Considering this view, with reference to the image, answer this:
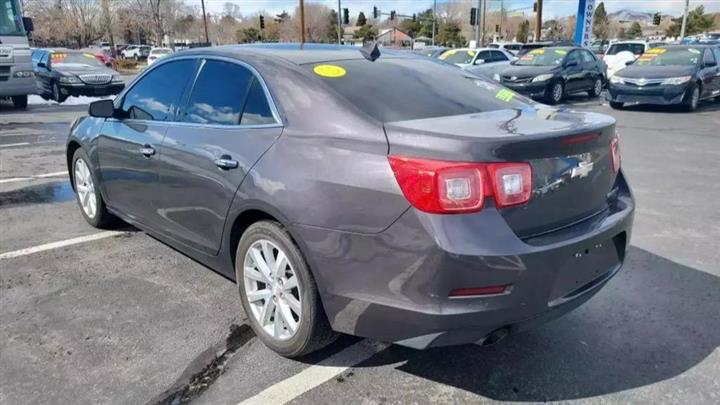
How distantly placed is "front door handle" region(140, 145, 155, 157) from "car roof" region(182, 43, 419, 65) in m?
0.71

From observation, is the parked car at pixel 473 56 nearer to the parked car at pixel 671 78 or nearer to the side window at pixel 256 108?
the parked car at pixel 671 78

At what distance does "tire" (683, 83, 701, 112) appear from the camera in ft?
45.3

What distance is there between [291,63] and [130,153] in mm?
1704

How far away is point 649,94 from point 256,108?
13.5 metres

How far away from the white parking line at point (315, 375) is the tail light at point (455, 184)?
111 centimetres

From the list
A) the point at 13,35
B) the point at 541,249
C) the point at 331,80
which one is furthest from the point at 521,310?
the point at 13,35

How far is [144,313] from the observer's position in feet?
11.5

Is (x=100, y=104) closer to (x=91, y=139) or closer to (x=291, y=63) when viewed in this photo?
(x=91, y=139)

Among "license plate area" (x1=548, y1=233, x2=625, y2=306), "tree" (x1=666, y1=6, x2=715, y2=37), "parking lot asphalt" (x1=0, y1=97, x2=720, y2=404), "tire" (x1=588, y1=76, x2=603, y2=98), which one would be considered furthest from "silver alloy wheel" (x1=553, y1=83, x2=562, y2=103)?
"tree" (x1=666, y1=6, x2=715, y2=37)

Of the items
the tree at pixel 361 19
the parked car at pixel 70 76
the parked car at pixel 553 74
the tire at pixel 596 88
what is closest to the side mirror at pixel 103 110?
the parked car at pixel 553 74

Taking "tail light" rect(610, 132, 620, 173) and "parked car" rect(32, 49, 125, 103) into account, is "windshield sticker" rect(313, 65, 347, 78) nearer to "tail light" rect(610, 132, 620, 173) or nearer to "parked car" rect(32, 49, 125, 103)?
"tail light" rect(610, 132, 620, 173)

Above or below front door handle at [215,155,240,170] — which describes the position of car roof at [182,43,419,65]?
above

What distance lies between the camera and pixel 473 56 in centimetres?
1848

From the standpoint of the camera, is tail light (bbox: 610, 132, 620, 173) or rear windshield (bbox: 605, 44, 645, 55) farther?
rear windshield (bbox: 605, 44, 645, 55)
